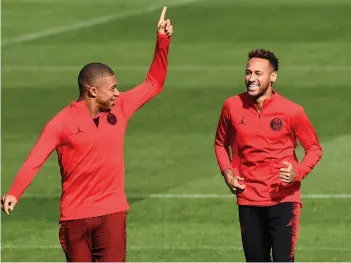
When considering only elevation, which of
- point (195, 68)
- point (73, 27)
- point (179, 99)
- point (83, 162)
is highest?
point (73, 27)

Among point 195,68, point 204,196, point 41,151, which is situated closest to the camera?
point 41,151

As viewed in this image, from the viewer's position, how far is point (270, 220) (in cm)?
1181

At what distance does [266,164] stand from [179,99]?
31.7 ft

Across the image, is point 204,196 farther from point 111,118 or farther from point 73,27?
point 73,27

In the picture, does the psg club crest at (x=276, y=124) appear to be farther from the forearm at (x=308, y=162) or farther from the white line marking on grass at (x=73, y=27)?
the white line marking on grass at (x=73, y=27)

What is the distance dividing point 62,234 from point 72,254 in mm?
177

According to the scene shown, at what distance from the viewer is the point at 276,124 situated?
38.9 feet

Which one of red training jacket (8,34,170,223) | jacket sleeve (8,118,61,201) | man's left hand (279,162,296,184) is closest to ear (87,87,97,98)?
red training jacket (8,34,170,223)

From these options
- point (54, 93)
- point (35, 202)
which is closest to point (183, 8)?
point (54, 93)

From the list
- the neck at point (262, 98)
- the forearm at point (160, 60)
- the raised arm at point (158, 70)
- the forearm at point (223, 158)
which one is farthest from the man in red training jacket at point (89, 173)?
the neck at point (262, 98)

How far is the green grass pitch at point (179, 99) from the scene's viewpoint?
1580 centimetres

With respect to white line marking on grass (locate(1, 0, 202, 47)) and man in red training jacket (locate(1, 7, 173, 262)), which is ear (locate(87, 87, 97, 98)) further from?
white line marking on grass (locate(1, 0, 202, 47))

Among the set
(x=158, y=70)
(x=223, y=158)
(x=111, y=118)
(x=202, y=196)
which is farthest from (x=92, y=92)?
(x=202, y=196)

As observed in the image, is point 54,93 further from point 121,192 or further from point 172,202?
point 121,192
